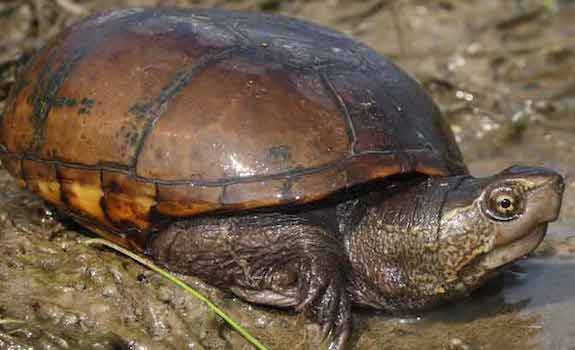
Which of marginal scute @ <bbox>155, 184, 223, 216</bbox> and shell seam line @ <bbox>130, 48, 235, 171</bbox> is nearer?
marginal scute @ <bbox>155, 184, 223, 216</bbox>

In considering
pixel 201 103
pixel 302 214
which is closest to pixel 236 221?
pixel 302 214

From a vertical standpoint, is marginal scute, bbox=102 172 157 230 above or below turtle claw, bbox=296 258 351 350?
above

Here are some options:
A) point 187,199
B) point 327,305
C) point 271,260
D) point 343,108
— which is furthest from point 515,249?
point 187,199

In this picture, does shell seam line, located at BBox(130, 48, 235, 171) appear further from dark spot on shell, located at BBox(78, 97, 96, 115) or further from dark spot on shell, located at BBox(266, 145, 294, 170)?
dark spot on shell, located at BBox(266, 145, 294, 170)

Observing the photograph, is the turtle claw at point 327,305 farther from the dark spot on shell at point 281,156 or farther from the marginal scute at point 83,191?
the marginal scute at point 83,191

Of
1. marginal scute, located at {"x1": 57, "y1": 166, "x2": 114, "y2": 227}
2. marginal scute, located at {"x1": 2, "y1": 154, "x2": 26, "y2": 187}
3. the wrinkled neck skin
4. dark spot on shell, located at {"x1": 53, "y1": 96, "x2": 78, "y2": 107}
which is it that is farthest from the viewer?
marginal scute, located at {"x1": 2, "y1": 154, "x2": 26, "y2": 187}

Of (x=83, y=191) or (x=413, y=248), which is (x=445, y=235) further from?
(x=83, y=191)

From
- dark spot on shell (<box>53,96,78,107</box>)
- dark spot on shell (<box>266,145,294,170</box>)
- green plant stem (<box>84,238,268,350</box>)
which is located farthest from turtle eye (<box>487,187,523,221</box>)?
dark spot on shell (<box>53,96,78,107</box>)

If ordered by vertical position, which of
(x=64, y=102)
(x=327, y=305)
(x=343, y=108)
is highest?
(x=343, y=108)
